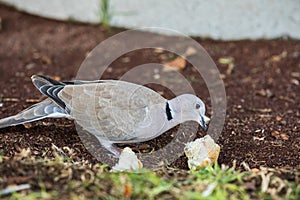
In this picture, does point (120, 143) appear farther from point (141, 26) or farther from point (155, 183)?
point (141, 26)

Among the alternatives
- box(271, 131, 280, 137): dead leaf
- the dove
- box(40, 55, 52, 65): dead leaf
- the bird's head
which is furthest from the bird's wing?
box(40, 55, 52, 65): dead leaf

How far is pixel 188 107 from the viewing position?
419 centimetres

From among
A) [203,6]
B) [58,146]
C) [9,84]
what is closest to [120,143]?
[58,146]

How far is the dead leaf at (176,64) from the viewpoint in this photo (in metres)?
6.23

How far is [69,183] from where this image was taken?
304 centimetres

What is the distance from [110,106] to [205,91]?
1788mm

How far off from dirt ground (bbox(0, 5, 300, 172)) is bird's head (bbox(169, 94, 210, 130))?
0.98 feet

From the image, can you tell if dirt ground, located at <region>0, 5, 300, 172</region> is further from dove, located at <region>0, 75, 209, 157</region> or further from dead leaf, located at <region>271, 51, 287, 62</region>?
dove, located at <region>0, 75, 209, 157</region>

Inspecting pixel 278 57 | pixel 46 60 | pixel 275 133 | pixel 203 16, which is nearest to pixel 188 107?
pixel 275 133

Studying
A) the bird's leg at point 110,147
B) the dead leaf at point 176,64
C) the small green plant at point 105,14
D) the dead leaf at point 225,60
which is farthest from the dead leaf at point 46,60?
the bird's leg at point 110,147

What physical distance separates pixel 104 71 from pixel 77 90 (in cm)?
198

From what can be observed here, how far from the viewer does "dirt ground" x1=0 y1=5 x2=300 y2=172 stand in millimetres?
4207

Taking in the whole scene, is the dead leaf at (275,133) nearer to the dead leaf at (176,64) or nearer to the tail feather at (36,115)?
the tail feather at (36,115)

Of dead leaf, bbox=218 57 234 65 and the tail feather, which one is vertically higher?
dead leaf, bbox=218 57 234 65
